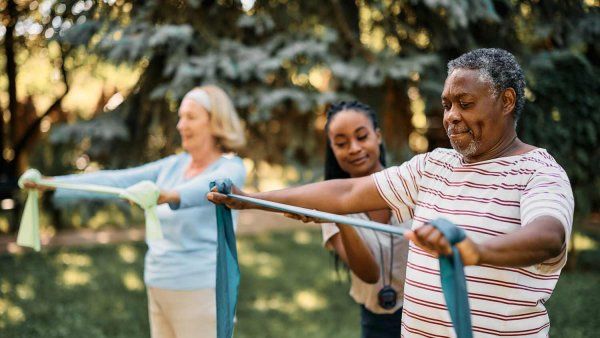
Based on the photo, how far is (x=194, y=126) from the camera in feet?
10.6

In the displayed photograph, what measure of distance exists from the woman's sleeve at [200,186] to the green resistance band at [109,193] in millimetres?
110

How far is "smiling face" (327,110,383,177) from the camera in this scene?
8.77 feet

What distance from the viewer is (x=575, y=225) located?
18.8 feet

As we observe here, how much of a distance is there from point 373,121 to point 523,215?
1288 mm

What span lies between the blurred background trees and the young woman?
2.16 m

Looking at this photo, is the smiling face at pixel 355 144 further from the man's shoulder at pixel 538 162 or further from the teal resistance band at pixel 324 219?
the man's shoulder at pixel 538 162

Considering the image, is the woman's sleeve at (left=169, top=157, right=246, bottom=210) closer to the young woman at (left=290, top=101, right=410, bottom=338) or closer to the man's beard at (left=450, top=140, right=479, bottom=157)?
the young woman at (left=290, top=101, right=410, bottom=338)

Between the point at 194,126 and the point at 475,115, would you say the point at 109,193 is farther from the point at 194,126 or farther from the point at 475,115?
the point at 475,115

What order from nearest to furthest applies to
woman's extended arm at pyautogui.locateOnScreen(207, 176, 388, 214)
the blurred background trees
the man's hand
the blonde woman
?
the man's hand, woman's extended arm at pyautogui.locateOnScreen(207, 176, 388, 214), the blonde woman, the blurred background trees

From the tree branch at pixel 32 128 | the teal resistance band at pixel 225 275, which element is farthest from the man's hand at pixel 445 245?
the tree branch at pixel 32 128

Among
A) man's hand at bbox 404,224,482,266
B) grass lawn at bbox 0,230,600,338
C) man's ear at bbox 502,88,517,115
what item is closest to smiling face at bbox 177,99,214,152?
man's ear at bbox 502,88,517,115

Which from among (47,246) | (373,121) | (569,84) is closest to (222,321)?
(373,121)

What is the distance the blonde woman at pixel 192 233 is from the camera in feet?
9.83

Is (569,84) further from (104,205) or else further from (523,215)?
(104,205)
